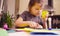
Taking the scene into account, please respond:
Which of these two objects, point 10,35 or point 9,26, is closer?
point 10,35

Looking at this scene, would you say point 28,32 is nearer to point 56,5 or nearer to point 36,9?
point 36,9

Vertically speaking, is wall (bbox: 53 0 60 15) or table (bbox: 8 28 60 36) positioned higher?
wall (bbox: 53 0 60 15)

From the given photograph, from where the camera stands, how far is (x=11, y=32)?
3.34 feet

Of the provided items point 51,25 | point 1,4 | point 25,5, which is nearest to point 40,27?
point 51,25

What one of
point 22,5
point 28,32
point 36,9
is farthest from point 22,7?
point 28,32

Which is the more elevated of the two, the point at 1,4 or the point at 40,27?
the point at 1,4

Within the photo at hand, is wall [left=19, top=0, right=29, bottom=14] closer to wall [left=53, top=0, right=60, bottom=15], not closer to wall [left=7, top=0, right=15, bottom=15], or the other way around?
wall [left=7, top=0, right=15, bottom=15]

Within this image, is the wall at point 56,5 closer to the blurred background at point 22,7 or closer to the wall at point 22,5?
the blurred background at point 22,7

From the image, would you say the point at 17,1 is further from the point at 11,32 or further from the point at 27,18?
the point at 11,32

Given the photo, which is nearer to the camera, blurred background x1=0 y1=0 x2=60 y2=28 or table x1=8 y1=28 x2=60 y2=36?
table x1=8 y1=28 x2=60 y2=36

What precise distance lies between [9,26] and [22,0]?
253mm

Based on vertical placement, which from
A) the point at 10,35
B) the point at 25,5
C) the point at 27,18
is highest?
the point at 25,5

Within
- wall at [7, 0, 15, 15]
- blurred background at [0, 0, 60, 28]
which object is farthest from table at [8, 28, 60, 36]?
wall at [7, 0, 15, 15]

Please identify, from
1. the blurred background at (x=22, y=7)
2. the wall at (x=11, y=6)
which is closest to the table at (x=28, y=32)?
the blurred background at (x=22, y=7)
